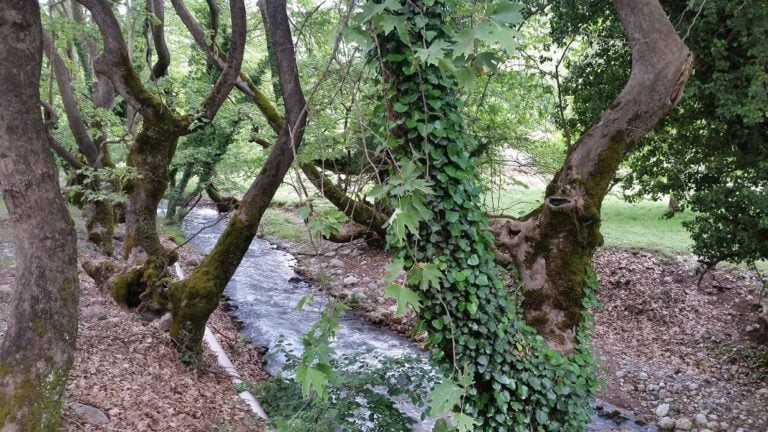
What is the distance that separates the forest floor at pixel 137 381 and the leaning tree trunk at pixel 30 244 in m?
0.62

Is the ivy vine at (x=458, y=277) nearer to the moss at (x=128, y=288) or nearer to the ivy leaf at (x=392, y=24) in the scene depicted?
the ivy leaf at (x=392, y=24)

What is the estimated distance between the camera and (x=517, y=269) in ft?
15.2

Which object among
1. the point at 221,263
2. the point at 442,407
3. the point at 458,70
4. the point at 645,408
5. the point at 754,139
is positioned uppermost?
the point at 754,139

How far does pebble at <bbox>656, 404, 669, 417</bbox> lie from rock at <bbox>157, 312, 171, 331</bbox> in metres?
6.16

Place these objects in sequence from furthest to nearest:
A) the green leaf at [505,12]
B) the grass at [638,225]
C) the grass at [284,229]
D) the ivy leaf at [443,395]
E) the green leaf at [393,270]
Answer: the grass at [284,229] → the grass at [638,225] → the ivy leaf at [443,395] → the green leaf at [393,270] → the green leaf at [505,12]

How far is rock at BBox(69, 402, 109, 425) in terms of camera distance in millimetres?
4070

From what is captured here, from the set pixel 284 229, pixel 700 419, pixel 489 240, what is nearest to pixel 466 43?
pixel 489 240

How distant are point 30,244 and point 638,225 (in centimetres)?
1371

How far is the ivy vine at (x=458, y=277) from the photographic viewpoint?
2.98 meters

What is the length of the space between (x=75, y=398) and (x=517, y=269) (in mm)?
3920

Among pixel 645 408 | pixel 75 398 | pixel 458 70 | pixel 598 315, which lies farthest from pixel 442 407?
pixel 598 315

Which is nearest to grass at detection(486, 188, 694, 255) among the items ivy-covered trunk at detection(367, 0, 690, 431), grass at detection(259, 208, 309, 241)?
ivy-covered trunk at detection(367, 0, 690, 431)

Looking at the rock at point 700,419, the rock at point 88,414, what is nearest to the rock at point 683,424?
the rock at point 700,419

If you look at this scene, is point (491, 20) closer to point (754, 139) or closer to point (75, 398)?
point (75, 398)
